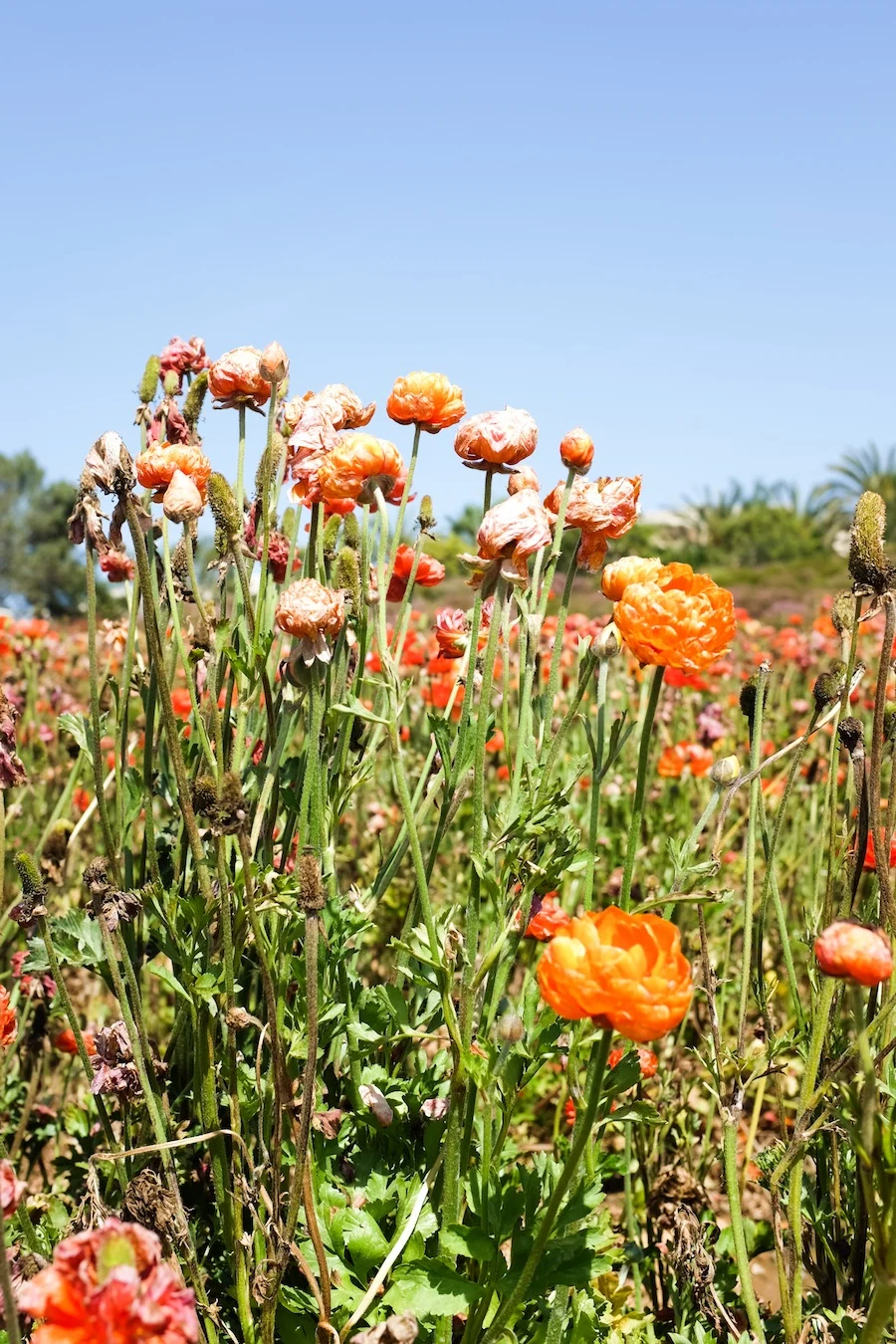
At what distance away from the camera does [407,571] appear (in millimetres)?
1805

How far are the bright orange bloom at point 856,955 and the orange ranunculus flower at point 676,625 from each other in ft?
1.24

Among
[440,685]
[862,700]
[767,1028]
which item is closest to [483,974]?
[767,1028]

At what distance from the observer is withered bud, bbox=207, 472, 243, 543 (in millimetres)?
1413

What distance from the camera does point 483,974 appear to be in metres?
1.26

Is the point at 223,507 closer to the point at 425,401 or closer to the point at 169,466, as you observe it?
the point at 169,466

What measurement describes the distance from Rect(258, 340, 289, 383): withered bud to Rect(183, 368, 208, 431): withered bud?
198 mm

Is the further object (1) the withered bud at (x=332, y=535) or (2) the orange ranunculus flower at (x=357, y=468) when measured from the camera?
(1) the withered bud at (x=332, y=535)

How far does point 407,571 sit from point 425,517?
0.12 metres

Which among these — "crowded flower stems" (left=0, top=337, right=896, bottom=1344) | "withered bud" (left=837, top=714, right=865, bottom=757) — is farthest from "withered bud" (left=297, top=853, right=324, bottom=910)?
"withered bud" (left=837, top=714, right=865, bottom=757)

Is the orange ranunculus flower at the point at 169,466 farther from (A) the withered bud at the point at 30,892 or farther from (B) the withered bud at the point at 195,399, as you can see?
(A) the withered bud at the point at 30,892

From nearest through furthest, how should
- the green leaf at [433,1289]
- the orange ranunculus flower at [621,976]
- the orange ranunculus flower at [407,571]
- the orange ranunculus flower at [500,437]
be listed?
the orange ranunculus flower at [621,976], the green leaf at [433,1289], the orange ranunculus flower at [500,437], the orange ranunculus flower at [407,571]

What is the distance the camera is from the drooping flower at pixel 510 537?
1284 mm

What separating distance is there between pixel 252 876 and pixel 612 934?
1.90ft

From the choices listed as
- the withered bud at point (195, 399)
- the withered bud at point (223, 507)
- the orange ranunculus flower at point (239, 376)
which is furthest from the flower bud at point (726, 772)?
the withered bud at point (195, 399)
